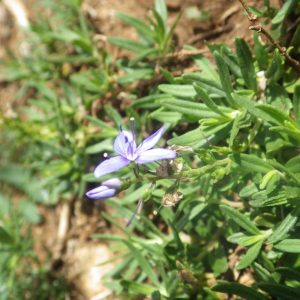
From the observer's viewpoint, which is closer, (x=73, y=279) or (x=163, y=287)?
(x=163, y=287)

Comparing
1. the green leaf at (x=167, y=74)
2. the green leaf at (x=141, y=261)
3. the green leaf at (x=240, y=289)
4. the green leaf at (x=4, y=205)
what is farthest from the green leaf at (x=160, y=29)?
the green leaf at (x=4, y=205)

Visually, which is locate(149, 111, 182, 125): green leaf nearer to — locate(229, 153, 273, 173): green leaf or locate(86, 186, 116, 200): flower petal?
locate(229, 153, 273, 173): green leaf

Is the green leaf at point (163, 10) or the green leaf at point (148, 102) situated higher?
the green leaf at point (163, 10)

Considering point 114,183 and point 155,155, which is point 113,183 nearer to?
point 114,183

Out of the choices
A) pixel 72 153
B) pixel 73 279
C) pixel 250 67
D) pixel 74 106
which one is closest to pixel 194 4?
pixel 250 67

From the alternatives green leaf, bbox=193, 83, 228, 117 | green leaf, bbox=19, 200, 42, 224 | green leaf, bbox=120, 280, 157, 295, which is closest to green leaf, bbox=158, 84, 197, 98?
green leaf, bbox=193, 83, 228, 117

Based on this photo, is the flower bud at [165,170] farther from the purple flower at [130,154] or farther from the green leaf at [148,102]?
the green leaf at [148,102]

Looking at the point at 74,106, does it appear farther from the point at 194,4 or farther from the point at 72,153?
the point at 194,4
